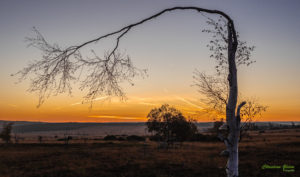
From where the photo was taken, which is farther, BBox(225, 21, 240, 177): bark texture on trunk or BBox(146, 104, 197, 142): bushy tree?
BBox(146, 104, 197, 142): bushy tree

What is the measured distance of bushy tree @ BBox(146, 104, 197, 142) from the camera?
47.2 metres

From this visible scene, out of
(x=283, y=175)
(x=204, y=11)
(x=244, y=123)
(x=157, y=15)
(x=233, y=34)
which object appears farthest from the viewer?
(x=283, y=175)

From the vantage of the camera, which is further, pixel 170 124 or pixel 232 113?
pixel 170 124

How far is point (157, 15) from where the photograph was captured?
5512 mm

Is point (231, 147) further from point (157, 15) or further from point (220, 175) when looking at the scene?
point (220, 175)

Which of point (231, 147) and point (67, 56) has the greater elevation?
point (67, 56)

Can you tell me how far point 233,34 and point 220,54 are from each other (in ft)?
2.12

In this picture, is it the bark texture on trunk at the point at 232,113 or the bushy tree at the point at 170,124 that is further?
the bushy tree at the point at 170,124

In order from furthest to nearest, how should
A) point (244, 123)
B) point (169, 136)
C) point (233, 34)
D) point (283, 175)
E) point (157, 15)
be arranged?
point (169, 136)
point (283, 175)
point (244, 123)
point (233, 34)
point (157, 15)

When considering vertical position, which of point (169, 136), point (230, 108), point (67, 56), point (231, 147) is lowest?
point (169, 136)

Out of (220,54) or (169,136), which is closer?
(220,54)

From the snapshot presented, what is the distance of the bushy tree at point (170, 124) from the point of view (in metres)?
47.2

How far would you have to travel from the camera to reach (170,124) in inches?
1870

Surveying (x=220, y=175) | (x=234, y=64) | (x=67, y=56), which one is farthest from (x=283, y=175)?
(x=67, y=56)
